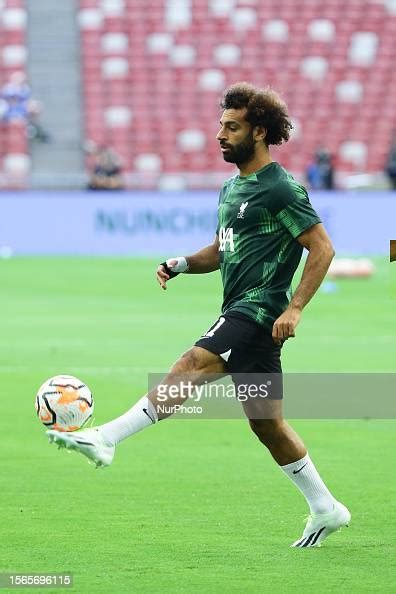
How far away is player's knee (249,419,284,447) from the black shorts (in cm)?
13

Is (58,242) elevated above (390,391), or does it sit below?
below

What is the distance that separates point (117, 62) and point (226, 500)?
29.6m

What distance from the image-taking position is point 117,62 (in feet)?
120

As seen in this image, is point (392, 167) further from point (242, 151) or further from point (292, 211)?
point (292, 211)

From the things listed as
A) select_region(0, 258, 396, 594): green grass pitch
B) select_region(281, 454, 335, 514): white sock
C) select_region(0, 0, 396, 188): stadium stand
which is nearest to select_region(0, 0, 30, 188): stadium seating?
select_region(0, 0, 396, 188): stadium stand

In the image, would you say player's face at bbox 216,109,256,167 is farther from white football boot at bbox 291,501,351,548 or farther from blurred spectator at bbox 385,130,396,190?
blurred spectator at bbox 385,130,396,190

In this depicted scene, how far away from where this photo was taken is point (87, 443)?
613 centimetres

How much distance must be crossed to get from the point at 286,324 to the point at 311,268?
13.6 inches

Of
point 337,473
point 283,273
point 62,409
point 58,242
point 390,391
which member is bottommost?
point 58,242

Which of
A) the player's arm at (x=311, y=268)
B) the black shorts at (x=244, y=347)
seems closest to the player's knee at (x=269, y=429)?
the black shorts at (x=244, y=347)

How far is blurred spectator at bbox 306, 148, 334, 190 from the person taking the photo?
31.8 m

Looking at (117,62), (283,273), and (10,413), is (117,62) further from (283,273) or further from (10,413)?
(283,273)

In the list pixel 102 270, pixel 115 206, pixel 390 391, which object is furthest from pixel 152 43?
pixel 390 391

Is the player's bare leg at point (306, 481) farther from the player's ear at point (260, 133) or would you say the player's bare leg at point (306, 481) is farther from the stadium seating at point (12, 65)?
the stadium seating at point (12, 65)
